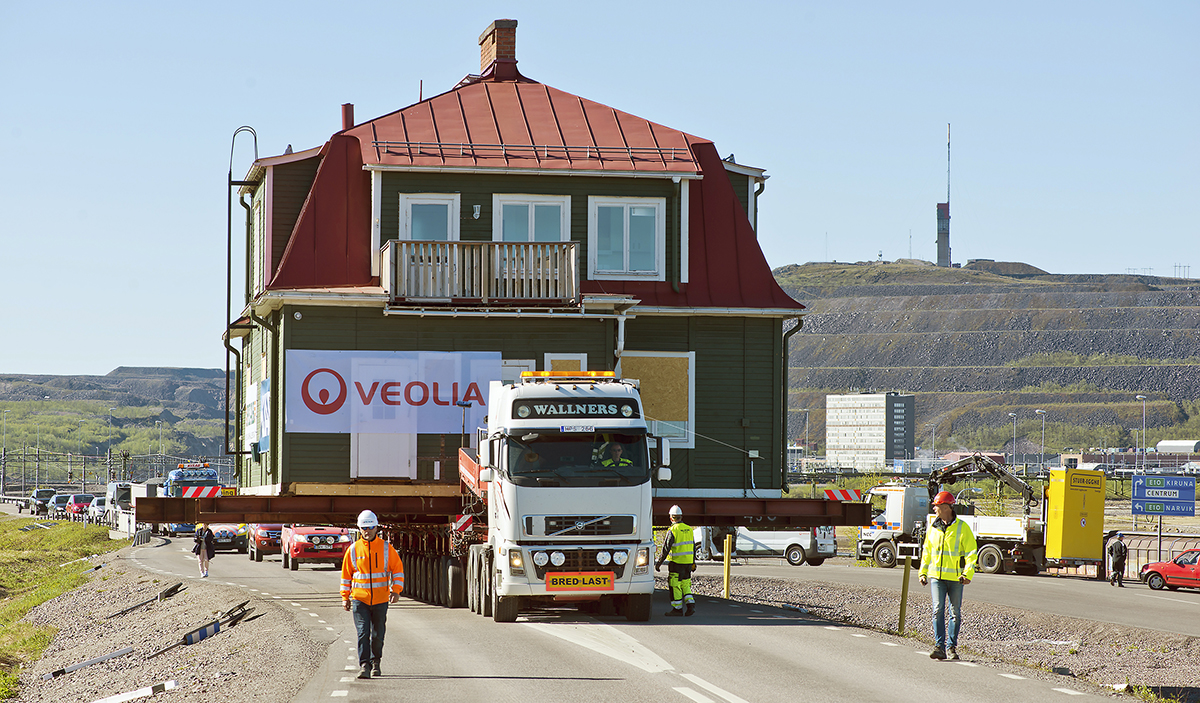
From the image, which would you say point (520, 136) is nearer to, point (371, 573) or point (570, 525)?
point (570, 525)

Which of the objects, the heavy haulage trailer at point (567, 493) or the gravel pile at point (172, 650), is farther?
the heavy haulage trailer at point (567, 493)

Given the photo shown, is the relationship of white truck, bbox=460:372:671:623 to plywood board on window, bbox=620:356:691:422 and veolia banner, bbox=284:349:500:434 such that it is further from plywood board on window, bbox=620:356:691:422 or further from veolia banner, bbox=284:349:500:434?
plywood board on window, bbox=620:356:691:422

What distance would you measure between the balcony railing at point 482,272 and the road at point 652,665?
7432 mm

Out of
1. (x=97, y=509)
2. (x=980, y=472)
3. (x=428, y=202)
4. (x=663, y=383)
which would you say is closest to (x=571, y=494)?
(x=663, y=383)

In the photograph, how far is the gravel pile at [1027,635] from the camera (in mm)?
19656

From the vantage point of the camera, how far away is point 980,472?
151 feet

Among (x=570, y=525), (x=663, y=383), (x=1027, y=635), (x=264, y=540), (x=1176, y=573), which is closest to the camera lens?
(x=570, y=525)


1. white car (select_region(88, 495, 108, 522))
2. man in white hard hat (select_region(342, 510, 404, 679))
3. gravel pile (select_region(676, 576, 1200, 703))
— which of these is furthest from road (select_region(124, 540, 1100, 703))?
white car (select_region(88, 495, 108, 522))

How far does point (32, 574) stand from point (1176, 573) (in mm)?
41382

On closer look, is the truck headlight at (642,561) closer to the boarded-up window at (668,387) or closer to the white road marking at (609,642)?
the white road marking at (609,642)

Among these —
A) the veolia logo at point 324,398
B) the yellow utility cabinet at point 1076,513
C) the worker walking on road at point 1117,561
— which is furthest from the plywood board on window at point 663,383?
the yellow utility cabinet at point 1076,513

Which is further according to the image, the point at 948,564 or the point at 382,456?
the point at 382,456

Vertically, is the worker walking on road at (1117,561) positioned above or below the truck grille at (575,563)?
below

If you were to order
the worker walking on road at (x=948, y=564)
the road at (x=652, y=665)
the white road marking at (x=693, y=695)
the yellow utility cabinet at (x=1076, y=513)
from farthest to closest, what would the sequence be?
the yellow utility cabinet at (x=1076, y=513) → the worker walking on road at (x=948, y=564) → the road at (x=652, y=665) → the white road marking at (x=693, y=695)
